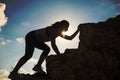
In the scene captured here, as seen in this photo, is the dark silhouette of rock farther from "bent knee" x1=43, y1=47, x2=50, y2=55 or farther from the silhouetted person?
"bent knee" x1=43, y1=47, x2=50, y2=55

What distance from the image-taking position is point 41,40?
15.1 meters

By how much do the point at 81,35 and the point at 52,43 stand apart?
135 inches

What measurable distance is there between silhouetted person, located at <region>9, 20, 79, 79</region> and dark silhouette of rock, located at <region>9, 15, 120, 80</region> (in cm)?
75

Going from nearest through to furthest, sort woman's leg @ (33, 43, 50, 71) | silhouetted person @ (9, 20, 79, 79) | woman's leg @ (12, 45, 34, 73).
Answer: silhouetted person @ (9, 20, 79, 79)
woman's leg @ (12, 45, 34, 73)
woman's leg @ (33, 43, 50, 71)

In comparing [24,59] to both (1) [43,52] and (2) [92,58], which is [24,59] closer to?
(1) [43,52]

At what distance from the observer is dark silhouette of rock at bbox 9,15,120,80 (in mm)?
14969

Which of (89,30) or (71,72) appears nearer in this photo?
(71,72)

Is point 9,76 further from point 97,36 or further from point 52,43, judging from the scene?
point 97,36

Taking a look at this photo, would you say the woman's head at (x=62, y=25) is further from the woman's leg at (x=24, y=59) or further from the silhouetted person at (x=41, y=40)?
the woman's leg at (x=24, y=59)

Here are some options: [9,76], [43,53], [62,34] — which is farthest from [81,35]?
[9,76]

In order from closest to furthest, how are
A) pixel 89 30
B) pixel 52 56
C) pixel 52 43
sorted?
pixel 52 43
pixel 52 56
pixel 89 30

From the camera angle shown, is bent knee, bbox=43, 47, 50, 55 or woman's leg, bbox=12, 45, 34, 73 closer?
woman's leg, bbox=12, 45, 34, 73

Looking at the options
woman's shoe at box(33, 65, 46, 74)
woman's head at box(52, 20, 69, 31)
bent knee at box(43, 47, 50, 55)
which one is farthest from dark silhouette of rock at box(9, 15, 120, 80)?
woman's head at box(52, 20, 69, 31)

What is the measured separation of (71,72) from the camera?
15359mm
